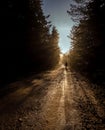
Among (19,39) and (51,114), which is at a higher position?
(19,39)

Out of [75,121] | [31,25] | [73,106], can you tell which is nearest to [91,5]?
[31,25]

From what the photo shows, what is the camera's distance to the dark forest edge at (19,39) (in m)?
25.8

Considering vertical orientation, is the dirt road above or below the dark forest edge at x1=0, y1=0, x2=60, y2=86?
below

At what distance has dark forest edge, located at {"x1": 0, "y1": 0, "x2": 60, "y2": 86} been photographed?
84.7ft

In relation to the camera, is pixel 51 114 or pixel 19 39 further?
pixel 19 39

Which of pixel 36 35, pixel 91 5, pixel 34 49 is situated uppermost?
pixel 91 5

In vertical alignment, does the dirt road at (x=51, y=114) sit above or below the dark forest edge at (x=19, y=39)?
below

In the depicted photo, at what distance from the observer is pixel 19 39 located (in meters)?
28.8

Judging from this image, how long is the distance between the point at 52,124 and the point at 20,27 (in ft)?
75.7

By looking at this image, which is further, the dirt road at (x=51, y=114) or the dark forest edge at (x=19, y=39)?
the dark forest edge at (x=19, y=39)

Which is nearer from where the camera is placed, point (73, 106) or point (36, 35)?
point (73, 106)

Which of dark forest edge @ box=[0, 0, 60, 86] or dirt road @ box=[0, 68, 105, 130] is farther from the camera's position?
dark forest edge @ box=[0, 0, 60, 86]

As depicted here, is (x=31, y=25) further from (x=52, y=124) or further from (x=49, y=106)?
(x=52, y=124)

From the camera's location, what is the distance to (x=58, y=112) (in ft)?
31.7
